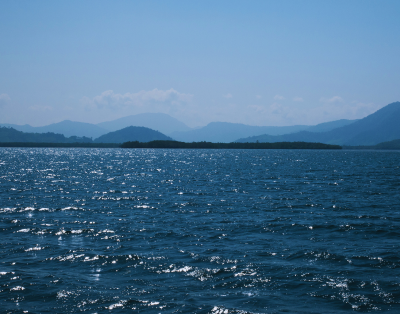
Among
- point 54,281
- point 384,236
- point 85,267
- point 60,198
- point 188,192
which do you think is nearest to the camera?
point 54,281

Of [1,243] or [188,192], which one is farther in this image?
[188,192]

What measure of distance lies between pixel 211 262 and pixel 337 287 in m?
6.72

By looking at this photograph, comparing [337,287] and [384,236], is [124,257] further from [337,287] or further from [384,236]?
[384,236]

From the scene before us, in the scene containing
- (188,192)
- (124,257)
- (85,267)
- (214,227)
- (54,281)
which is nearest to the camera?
(54,281)

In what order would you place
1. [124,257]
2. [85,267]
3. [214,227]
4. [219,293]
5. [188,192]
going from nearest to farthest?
[219,293]
[85,267]
[124,257]
[214,227]
[188,192]

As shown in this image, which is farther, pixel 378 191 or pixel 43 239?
A: pixel 378 191

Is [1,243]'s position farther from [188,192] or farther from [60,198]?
[188,192]

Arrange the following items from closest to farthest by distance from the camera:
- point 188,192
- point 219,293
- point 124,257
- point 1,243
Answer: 1. point 219,293
2. point 124,257
3. point 1,243
4. point 188,192

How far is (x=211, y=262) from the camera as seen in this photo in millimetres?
20156

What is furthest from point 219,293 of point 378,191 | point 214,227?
point 378,191

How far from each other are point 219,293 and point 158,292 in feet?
9.11

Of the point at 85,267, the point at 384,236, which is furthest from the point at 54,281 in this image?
the point at 384,236

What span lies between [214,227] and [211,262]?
8769mm

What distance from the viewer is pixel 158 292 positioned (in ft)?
53.1
